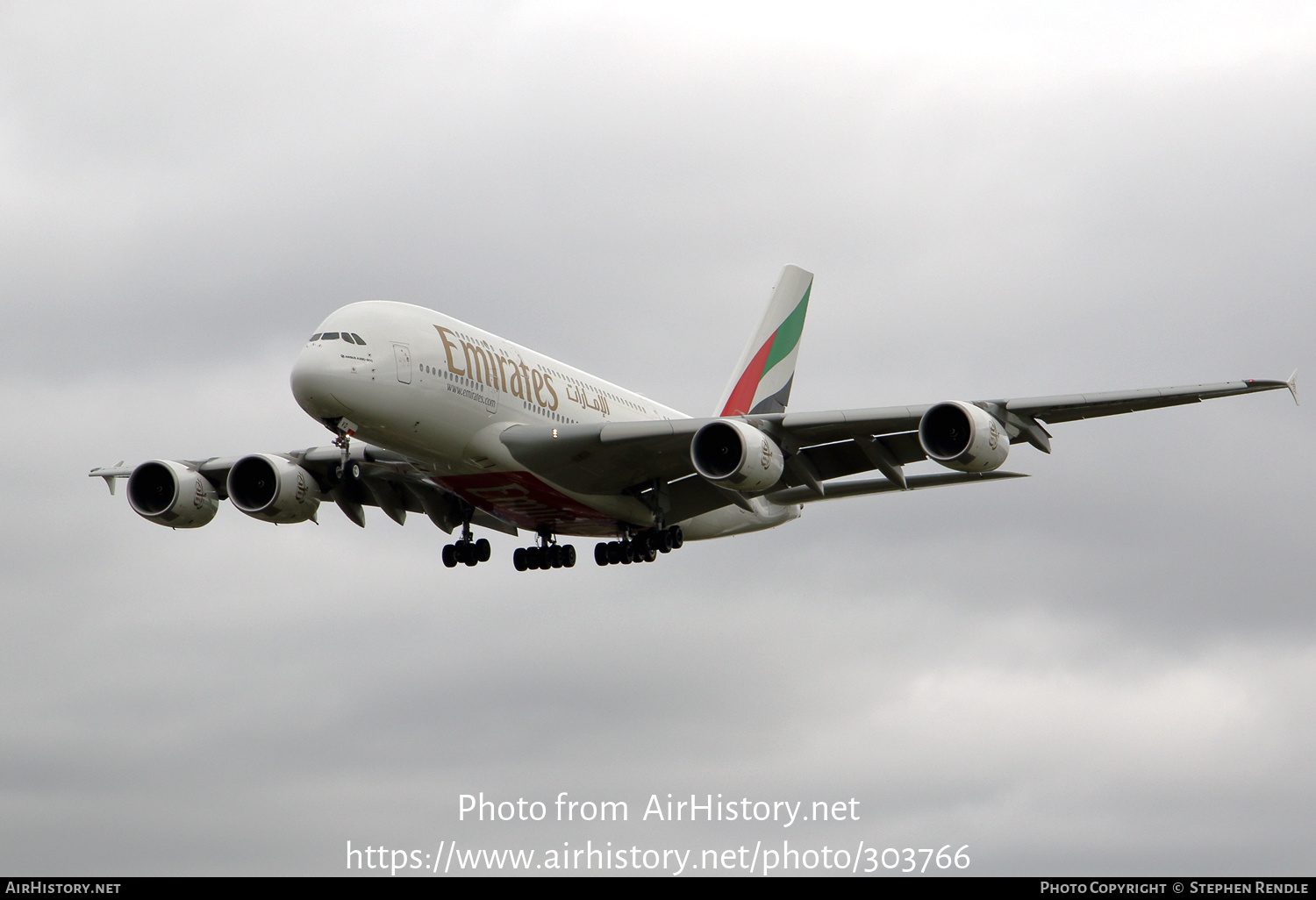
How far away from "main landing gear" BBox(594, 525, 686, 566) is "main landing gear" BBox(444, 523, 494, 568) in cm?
265

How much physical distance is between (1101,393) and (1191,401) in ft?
6.14

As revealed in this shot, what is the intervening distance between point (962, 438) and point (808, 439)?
138 inches

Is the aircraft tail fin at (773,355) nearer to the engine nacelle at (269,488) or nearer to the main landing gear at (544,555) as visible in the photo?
the main landing gear at (544,555)

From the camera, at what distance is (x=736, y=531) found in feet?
127

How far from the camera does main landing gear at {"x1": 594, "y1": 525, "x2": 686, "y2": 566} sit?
34656mm

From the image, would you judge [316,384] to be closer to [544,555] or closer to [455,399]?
[455,399]

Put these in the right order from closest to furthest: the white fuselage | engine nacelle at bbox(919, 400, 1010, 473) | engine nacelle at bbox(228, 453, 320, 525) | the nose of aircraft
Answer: the nose of aircraft < the white fuselage < engine nacelle at bbox(919, 400, 1010, 473) < engine nacelle at bbox(228, 453, 320, 525)

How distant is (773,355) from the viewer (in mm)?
42031

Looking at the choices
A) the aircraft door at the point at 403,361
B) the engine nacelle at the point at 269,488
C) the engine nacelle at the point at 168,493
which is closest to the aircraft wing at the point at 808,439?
the aircraft door at the point at 403,361

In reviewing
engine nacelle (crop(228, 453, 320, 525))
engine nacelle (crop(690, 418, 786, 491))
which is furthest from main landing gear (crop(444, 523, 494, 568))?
engine nacelle (crop(690, 418, 786, 491))

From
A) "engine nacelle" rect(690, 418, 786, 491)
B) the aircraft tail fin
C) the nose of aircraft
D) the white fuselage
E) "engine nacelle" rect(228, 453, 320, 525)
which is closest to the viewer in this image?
the nose of aircraft

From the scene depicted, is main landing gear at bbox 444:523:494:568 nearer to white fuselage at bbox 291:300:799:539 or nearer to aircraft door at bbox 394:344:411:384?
white fuselage at bbox 291:300:799:539

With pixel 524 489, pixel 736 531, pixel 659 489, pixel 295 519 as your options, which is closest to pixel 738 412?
pixel 736 531

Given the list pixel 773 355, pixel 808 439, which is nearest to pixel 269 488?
pixel 808 439
